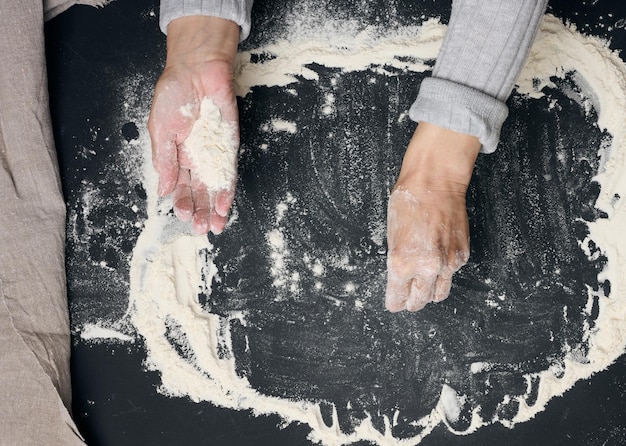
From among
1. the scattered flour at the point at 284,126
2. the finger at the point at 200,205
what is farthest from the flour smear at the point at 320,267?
the finger at the point at 200,205

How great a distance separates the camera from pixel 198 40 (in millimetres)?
1094

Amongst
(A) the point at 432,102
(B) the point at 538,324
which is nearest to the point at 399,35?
(A) the point at 432,102

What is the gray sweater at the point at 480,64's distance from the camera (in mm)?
978

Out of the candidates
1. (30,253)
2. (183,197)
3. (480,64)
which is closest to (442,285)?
(480,64)

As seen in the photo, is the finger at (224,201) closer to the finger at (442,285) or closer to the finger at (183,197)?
the finger at (183,197)

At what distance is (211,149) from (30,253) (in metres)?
0.41

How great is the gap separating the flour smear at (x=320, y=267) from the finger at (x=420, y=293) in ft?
0.66

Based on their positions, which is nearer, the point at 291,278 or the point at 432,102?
the point at 432,102

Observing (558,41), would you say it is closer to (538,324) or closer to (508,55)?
(508,55)

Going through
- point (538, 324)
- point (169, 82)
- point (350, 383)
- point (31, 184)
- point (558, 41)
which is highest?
point (558, 41)

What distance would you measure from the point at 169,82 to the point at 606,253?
0.90 m

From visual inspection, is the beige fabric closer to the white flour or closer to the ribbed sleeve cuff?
the white flour

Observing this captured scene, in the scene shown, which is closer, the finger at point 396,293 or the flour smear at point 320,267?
the finger at point 396,293

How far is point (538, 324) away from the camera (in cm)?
121
